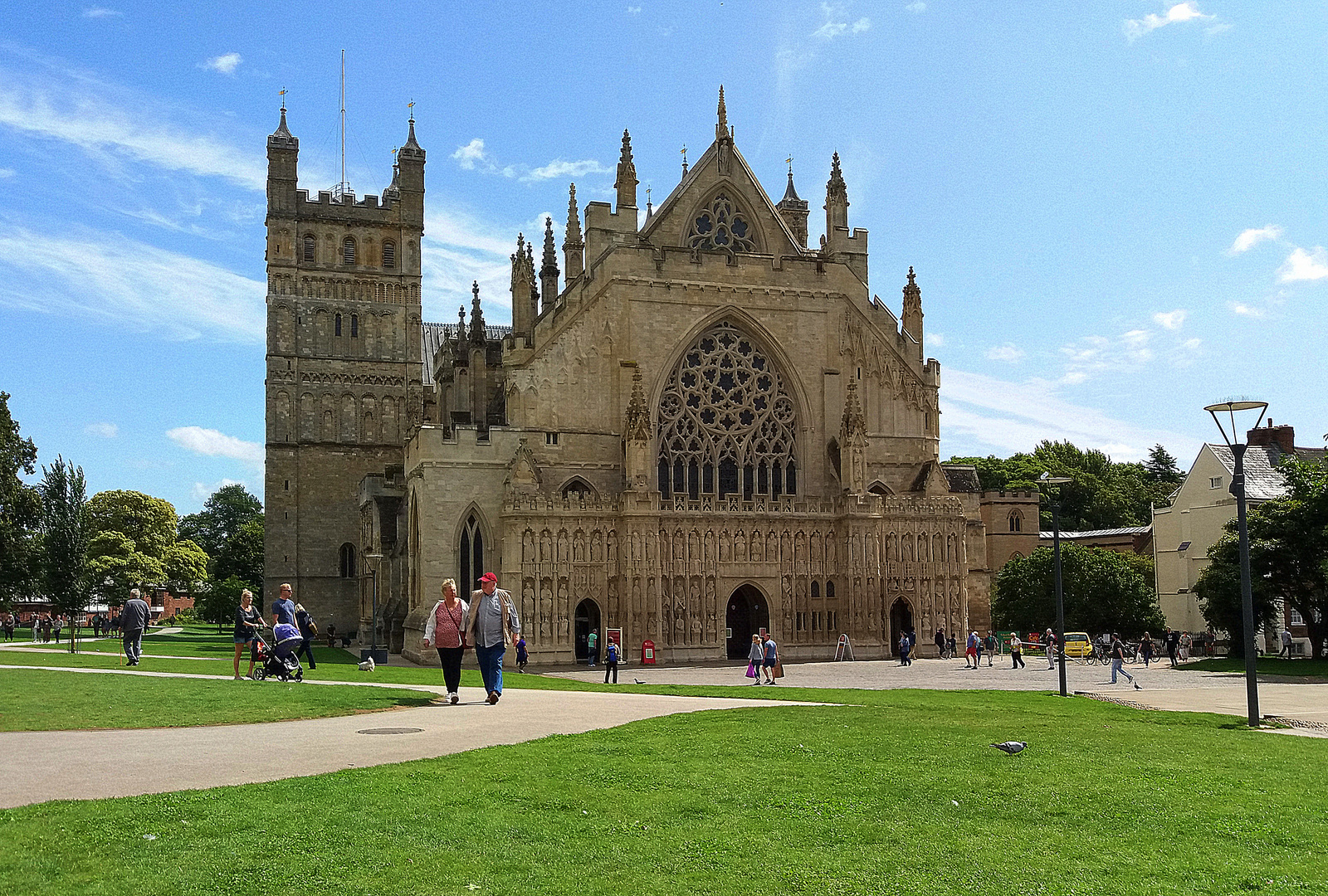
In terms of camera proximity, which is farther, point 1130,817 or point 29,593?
point 29,593

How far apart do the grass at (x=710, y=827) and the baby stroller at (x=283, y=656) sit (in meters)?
9.14

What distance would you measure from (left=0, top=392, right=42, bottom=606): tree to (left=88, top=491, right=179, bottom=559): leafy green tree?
110 feet

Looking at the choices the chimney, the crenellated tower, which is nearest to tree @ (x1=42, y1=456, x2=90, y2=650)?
the crenellated tower

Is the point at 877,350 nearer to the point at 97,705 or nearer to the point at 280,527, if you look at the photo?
the point at 280,527

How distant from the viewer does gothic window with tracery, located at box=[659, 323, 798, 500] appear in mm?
46625

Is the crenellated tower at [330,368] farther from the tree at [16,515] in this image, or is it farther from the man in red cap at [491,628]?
the man in red cap at [491,628]

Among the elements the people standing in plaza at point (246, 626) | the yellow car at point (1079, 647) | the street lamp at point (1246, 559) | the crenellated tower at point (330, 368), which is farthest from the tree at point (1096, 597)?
the people standing in plaza at point (246, 626)

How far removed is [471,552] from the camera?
1718 inches

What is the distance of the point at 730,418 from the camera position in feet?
156

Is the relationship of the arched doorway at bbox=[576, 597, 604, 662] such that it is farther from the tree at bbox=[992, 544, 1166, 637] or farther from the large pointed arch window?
the tree at bbox=[992, 544, 1166, 637]

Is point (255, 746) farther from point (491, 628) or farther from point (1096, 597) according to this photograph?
point (1096, 597)

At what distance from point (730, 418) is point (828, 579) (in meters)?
7.48

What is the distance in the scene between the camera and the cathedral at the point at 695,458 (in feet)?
142

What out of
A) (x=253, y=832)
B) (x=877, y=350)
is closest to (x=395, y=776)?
(x=253, y=832)
